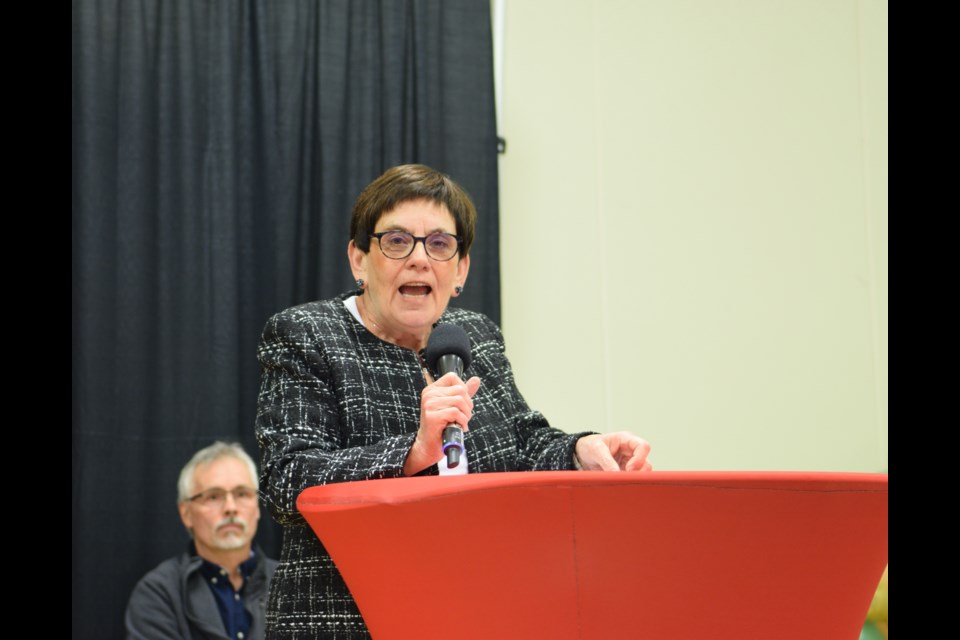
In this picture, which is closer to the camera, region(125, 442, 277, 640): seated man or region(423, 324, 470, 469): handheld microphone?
region(423, 324, 470, 469): handheld microphone

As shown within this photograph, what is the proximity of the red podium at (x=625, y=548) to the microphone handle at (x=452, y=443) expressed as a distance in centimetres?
10

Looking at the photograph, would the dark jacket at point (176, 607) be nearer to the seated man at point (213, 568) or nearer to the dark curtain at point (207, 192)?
the seated man at point (213, 568)

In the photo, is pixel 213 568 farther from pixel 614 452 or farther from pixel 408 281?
pixel 614 452

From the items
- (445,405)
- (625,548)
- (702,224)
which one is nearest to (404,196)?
(445,405)

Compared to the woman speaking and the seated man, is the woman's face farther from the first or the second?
the seated man

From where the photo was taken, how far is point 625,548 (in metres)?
1.26

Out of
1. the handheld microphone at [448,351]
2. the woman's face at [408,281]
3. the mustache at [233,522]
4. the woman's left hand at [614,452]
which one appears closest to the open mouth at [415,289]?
the woman's face at [408,281]

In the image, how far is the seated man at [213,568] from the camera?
3.46 m

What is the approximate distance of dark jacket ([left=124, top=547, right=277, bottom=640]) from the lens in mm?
3418

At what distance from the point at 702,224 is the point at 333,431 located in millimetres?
3144

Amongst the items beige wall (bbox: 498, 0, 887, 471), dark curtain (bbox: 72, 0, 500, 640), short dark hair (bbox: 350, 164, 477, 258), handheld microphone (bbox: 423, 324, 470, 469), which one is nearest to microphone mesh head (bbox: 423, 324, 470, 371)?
handheld microphone (bbox: 423, 324, 470, 469)

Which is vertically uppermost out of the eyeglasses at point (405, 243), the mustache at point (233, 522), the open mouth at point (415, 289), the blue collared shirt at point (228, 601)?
the eyeglasses at point (405, 243)

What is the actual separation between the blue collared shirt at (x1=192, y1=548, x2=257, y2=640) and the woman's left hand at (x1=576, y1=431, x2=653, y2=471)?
218 cm

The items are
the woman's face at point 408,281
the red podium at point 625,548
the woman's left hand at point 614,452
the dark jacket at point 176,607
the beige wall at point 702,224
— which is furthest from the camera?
the beige wall at point 702,224
